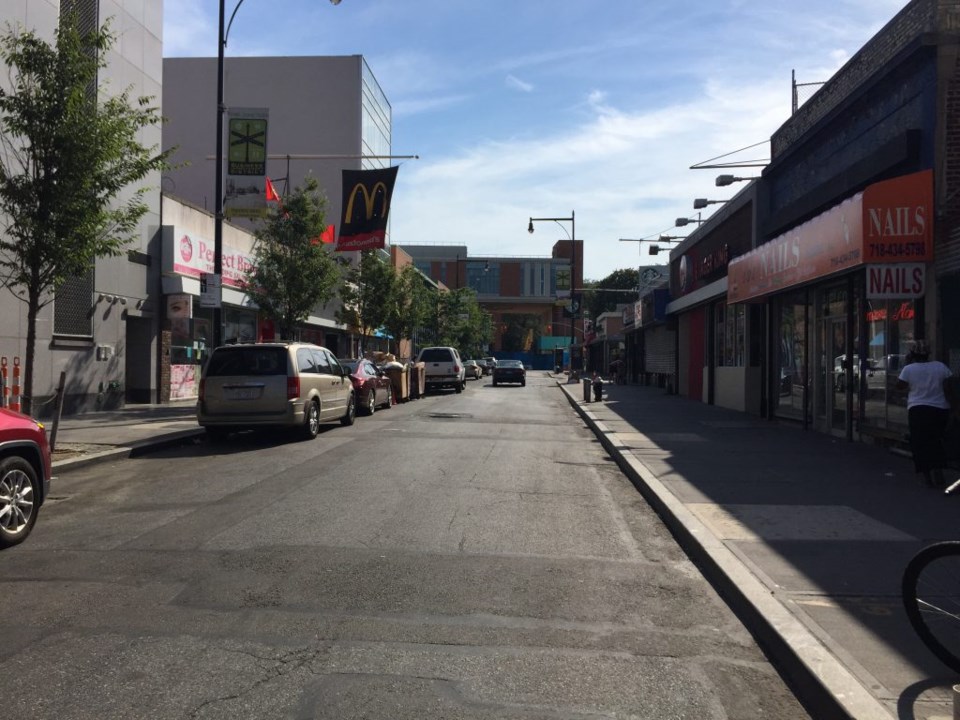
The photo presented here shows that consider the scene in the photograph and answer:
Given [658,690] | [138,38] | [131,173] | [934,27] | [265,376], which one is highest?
[138,38]

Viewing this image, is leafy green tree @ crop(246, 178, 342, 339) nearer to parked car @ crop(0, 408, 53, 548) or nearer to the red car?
the red car

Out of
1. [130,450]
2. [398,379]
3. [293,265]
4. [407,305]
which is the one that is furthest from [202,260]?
[407,305]

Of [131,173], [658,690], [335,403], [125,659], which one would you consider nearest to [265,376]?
[335,403]

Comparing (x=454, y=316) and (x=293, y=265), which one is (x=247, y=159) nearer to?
(x=293, y=265)

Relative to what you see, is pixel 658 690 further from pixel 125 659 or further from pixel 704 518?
pixel 704 518

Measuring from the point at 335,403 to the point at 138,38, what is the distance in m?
10.9

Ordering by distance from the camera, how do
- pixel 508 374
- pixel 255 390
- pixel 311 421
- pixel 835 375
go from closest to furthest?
pixel 255 390, pixel 311 421, pixel 835 375, pixel 508 374

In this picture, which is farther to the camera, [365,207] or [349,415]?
[365,207]

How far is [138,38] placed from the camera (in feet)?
65.8

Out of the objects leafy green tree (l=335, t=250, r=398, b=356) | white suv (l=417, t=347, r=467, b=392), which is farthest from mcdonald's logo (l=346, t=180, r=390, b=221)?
leafy green tree (l=335, t=250, r=398, b=356)

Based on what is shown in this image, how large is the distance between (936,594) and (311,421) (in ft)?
38.1

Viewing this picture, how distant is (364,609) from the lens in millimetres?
5152

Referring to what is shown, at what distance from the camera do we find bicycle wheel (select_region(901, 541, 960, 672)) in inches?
171

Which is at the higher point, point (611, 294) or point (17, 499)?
point (611, 294)
